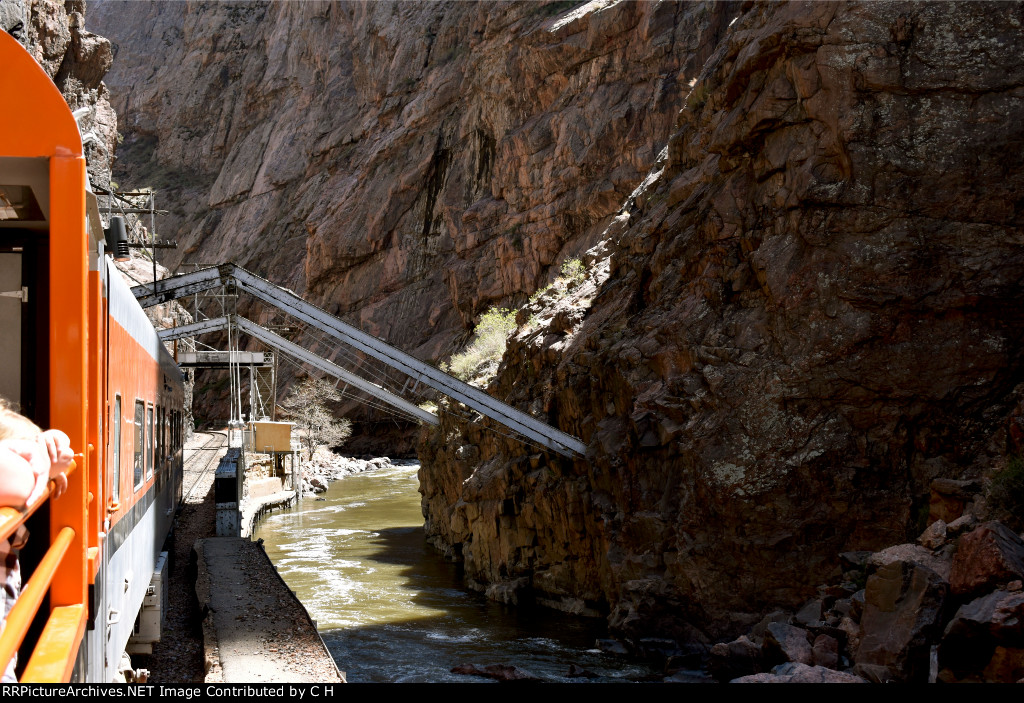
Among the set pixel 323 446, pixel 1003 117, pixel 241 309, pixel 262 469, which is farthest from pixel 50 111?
pixel 241 309

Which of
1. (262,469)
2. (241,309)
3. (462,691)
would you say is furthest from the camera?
(241,309)

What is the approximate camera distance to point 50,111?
166 inches

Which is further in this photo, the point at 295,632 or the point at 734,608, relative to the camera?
the point at 734,608

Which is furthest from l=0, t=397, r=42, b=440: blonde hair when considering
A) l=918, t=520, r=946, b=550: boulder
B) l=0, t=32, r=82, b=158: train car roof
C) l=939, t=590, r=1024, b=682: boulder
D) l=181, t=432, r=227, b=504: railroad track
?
l=181, t=432, r=227, b=504: railroad track

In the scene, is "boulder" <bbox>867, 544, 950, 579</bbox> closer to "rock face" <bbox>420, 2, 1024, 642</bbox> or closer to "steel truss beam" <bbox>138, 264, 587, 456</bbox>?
"rock face" <bbox>420, 2, 1024, 642</bbox>

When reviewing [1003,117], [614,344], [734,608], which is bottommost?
[734,608]

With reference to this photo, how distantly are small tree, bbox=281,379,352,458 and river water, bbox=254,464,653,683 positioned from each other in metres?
29.4

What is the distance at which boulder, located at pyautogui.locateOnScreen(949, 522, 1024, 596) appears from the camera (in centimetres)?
721

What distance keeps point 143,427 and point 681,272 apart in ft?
38.9

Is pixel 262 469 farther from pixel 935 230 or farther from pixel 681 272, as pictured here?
pixel 935 230

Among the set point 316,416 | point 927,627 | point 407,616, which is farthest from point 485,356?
point 316,416

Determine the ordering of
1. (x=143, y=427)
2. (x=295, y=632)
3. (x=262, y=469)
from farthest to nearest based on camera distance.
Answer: (x=262, y=469)
(x=295, y=632)
(x=143, y=427)

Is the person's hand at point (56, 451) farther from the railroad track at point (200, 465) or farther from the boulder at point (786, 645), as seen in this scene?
the railroad track at point (200, 465)

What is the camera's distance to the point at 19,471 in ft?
9.27
